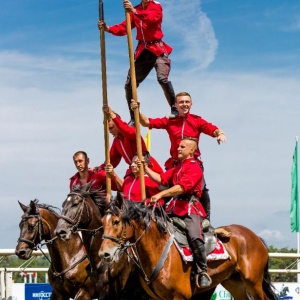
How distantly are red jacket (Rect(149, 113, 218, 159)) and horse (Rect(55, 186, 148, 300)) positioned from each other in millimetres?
1215

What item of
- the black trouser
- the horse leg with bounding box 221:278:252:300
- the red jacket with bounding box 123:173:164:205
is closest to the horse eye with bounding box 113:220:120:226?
the red jacket with bounding box 123:173:164:205

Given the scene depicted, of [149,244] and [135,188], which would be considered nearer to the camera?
[149,244]

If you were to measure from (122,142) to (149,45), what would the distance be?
4.73ft

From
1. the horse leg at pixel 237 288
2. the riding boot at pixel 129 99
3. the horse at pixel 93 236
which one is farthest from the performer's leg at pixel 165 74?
the horse leg at pixel 237 288

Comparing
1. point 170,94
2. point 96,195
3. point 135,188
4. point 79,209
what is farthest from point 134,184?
point 170,94

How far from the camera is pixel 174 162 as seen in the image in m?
11.0

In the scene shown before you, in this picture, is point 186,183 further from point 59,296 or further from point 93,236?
point 59,296

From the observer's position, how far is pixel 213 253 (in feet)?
36.2

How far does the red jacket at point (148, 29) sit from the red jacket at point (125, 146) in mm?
1015

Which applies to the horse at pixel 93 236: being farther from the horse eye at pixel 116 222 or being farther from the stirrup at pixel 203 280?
the horse eye at pixel 116 222

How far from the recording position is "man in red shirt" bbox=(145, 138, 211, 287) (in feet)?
33.9

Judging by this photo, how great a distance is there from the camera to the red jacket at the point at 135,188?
11305 mm

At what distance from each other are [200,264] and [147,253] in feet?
2.71

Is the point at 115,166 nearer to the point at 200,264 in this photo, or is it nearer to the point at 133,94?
the point at 133,94
